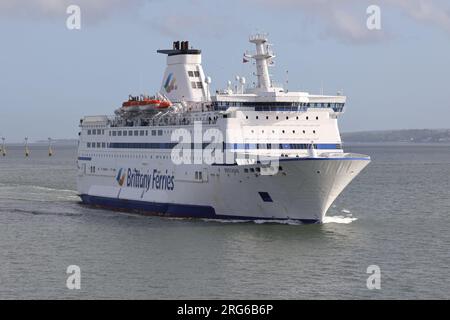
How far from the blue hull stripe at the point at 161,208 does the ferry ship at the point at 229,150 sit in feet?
0.18

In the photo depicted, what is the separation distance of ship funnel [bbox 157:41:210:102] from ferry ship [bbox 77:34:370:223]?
6 centimetres

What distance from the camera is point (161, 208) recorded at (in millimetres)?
47094

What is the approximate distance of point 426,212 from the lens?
50.7 m

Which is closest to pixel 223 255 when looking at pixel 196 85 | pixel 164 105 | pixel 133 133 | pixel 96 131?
pixel 164 105

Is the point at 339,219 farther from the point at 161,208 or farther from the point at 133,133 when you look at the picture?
the point at 133,133

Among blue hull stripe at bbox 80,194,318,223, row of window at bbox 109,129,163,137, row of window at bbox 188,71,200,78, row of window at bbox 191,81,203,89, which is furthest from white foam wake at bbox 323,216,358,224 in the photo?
row of window at bbox 188,71,200,78

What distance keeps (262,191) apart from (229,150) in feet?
9.83

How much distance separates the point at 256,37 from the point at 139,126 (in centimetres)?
939

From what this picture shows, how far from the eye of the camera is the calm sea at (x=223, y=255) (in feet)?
93.6

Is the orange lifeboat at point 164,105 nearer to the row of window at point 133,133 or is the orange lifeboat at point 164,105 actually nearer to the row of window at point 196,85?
the row of window at point 133,133

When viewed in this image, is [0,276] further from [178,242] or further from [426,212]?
[426,212]

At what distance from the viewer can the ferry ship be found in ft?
132

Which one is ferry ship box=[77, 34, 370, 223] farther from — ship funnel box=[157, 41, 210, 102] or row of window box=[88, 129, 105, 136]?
row of window box=[88, 129, 105, 136]
